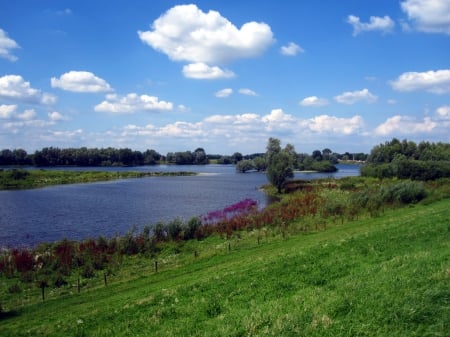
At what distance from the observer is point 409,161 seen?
77188mm

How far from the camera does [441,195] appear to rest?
37906 mm

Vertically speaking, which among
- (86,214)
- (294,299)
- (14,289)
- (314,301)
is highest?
(314,301)

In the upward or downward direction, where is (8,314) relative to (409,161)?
downward

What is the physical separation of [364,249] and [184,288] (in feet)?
21.5

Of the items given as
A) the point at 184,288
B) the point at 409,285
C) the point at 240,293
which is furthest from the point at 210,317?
the point at 409,285

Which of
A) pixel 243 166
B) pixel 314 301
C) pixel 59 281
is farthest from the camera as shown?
pixel 243 166

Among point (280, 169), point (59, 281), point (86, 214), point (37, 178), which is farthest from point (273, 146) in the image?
point (59, 281)

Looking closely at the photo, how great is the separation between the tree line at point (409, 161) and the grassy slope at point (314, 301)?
63582 mm

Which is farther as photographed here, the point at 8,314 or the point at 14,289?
the point at 14,289

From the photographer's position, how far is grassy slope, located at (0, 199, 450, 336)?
7.02 meters

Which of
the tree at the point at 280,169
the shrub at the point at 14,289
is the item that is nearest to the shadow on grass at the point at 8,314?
the shrub at the point at 14,289

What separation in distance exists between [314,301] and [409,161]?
77724 millimetres

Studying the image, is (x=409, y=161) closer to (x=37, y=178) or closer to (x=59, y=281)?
(x=59, y=281)

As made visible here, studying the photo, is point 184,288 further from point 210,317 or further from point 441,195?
point 441,195
